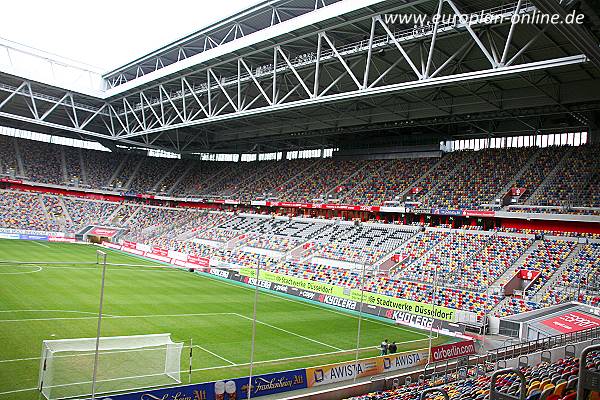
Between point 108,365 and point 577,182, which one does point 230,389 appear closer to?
point 108,365

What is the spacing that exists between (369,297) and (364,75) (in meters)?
14.6

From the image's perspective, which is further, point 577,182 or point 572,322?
point 577,182

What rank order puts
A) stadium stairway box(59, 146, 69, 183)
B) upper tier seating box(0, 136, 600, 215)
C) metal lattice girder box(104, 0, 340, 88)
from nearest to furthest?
1. metal lattice girder box(104, 0, 340, 88)
2. upper tier seating box(0, 136, 600, 215)
3. stadium stairway box(59, 146, 69, 183)

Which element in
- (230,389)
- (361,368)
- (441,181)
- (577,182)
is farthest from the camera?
(441,181)

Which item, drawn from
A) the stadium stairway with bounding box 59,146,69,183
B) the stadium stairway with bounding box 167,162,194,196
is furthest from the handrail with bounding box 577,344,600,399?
the stadium stairway with bounding box 59,146,69,183

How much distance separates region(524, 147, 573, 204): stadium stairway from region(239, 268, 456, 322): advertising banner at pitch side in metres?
12.5

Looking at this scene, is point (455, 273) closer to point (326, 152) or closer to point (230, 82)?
point (230, 82)

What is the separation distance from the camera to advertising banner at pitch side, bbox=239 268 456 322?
27.3 metres

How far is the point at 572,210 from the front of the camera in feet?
101

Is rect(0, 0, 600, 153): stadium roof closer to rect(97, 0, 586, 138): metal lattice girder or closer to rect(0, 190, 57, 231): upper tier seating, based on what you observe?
rect(97, 0, 586, 138): metal lattice girder

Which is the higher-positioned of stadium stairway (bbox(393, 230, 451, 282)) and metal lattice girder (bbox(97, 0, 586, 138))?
metal lattice girder (bbox(97, 0, 586, 138))

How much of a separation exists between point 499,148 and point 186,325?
32.3 m

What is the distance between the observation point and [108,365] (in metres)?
13.5

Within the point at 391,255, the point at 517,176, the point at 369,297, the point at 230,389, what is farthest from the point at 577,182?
the point at 230,389
